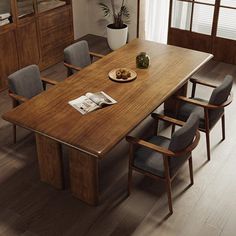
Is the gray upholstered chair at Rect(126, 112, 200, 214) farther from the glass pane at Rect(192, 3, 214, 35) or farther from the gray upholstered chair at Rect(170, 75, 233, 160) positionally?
the glass pane at Rect(192, 3, 214, 35)

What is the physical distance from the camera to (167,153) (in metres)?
2.70

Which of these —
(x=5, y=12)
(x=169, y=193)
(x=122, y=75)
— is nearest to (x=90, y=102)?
(x=122, y=75)

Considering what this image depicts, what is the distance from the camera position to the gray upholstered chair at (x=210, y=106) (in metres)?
3.23

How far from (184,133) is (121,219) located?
2.80 feet

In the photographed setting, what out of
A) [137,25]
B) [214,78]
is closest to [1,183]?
[214,78]

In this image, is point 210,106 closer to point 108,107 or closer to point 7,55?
point 108,107

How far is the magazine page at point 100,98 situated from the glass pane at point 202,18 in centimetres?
289

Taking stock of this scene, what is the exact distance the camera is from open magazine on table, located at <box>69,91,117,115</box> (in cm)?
301

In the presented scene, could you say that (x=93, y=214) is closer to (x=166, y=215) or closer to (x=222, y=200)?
(x=166, y=215)

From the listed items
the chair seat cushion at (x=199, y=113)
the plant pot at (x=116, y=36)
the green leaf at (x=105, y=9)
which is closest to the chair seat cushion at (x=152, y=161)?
the chair seat cushion at (x=199, y=113)

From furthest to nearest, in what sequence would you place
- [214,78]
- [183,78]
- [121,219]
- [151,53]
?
1. [214,78]
2. [151,53]
3. [183,78]
4. [121,219]

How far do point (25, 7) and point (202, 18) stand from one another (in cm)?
246

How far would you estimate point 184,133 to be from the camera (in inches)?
104

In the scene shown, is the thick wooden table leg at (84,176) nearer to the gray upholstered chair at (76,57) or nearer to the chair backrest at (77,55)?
the gray upholstered chair at (76,57)
